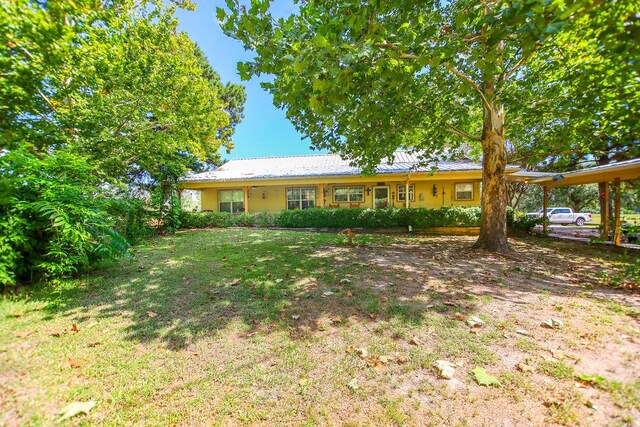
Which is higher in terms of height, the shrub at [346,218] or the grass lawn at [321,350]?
the shrub at [346,218]

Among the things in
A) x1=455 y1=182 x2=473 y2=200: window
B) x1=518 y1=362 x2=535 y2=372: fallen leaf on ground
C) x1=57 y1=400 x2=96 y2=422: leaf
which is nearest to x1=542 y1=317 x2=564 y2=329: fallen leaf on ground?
x1=518 y1=362 x2=535 y2=372: fallen leaf on ground

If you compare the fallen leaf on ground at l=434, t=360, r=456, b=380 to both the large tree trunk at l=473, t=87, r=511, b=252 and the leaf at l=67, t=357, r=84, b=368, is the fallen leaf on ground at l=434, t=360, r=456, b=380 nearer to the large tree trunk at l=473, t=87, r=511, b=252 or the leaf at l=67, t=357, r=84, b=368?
the leaf at l=67, t=357, r=84, b=368

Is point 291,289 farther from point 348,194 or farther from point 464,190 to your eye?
point 464,190

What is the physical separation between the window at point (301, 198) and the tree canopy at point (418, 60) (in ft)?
27.9

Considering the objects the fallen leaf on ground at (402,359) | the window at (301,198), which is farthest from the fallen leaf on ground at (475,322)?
the window at (301,198)

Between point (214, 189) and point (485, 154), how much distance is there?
629 inches

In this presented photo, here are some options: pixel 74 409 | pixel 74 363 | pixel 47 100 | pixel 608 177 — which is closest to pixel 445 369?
pixel 74 409

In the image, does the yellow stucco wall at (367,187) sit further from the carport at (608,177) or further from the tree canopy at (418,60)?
the tree canopy at (418,60)

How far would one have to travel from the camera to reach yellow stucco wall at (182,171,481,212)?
13.9m

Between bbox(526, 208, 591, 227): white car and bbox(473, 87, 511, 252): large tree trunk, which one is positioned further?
bbox(526, 208, 591, 227): white car

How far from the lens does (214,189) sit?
57.7 feet

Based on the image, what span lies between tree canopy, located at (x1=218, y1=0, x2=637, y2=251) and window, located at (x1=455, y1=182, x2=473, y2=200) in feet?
22.0

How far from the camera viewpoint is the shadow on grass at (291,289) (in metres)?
3.03

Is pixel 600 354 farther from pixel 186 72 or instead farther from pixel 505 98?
pixel 186 72
